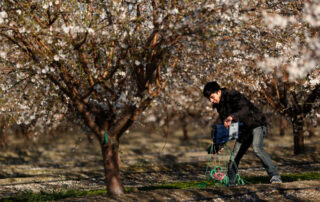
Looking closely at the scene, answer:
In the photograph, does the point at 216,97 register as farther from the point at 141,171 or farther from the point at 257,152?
the point at 141,171

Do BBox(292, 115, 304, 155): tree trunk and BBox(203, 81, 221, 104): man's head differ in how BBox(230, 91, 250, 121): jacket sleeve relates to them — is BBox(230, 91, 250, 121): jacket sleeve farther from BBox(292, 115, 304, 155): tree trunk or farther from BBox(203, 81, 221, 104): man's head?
BBox(292, 115, 304, 155): tree trunk

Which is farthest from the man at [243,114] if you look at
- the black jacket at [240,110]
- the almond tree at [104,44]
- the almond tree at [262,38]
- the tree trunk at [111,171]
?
the tree trunk at [111,171]

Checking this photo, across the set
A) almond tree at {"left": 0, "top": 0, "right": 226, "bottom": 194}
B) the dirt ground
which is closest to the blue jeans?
the dirt ground

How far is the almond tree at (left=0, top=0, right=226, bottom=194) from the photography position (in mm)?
8430

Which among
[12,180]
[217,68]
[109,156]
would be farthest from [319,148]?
[109,156]

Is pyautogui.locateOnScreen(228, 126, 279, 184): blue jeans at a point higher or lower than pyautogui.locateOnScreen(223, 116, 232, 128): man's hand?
lower

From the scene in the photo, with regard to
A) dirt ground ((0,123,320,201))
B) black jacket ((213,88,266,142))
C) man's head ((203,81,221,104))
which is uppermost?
man's head ((203,81,221,104))

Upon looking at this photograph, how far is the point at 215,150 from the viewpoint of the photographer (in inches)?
353

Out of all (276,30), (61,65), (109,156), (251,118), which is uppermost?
(276,30)

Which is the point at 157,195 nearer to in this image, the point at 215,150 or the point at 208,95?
the point at 215,150

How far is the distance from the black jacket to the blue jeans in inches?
6.3

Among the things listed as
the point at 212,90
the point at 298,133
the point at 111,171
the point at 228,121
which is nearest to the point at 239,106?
the point at 228,121

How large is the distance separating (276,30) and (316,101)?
374 inches

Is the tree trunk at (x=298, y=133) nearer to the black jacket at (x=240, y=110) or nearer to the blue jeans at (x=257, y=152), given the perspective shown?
the blue jeans at (x=257, y=152)
